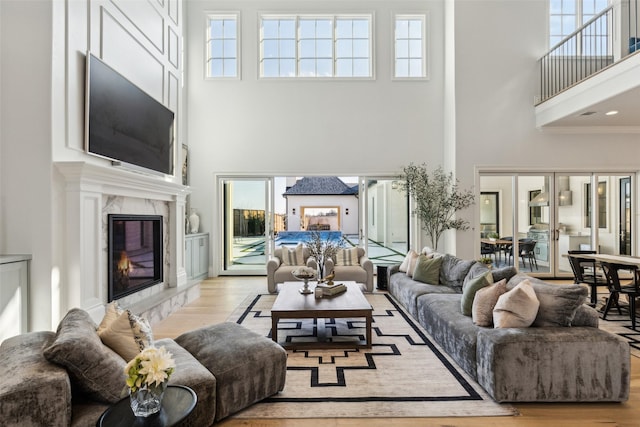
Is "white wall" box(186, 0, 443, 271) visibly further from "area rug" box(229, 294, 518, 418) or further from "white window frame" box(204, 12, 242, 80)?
"area rug" box(229, 294, 518, 418)

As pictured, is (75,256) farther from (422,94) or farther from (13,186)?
(422,94)

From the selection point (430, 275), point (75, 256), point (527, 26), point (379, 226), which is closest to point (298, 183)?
point (379, 226)

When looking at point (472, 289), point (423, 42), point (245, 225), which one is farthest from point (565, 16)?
point (245, 225)

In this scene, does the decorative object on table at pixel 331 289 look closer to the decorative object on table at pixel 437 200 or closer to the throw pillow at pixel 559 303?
the throw pillow at pixel 559 303

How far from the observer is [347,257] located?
642 centimetres

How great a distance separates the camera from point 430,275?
5078mm

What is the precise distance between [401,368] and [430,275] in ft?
7.10

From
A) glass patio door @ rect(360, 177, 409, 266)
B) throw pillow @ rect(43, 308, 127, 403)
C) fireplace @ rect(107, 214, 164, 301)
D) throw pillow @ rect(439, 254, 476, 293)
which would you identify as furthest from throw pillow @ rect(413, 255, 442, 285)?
throw pillow @ rect(43, 308, 127, 403)

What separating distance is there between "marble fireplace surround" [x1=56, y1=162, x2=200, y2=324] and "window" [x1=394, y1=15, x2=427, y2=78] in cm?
543

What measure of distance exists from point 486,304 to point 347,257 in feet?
11.5

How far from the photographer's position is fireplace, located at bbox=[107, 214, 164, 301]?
13.4 feet

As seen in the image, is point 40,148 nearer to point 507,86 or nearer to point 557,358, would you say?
point 557,358

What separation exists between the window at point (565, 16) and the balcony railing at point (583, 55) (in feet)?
0.82

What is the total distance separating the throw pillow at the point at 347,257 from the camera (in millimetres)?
6379
